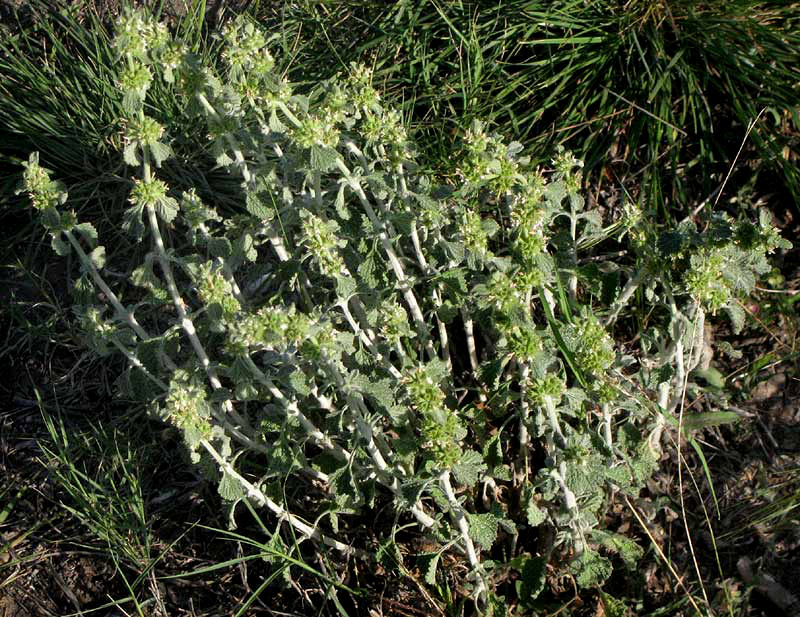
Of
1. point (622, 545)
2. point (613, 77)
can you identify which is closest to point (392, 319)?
point (622, 545)

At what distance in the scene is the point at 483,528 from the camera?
2.48 metres

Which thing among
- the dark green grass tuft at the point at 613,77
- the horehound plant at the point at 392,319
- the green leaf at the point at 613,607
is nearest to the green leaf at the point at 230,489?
the horehound plant at the point at 392,319

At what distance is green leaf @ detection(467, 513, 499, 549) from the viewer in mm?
2453

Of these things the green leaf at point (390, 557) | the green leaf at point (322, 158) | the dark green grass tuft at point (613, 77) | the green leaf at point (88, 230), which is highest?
the dark green grass tuft at point (613, 77)

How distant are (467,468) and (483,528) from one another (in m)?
0.27

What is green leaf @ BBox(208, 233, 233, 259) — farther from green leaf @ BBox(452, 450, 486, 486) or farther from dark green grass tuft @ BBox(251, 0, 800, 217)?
dark green grass tuft @ BBox(251, 0, 800, 217)

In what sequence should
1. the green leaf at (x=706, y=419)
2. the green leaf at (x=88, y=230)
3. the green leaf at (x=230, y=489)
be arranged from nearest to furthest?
the green leaf at (x=230, y=489), the green leaf at (x=88, y=230), the green leaf at (x=706, y=419)

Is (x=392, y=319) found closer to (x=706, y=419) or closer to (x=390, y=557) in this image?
(x=390, y=557)

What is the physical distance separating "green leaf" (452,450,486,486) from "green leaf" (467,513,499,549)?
0.66 ft

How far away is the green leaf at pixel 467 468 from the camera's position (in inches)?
90.3

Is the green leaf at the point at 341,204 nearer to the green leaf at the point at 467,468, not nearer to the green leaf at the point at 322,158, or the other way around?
the green leaf at the point at 322,158

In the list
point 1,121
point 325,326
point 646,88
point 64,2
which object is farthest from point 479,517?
point 64,2

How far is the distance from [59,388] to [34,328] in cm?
42

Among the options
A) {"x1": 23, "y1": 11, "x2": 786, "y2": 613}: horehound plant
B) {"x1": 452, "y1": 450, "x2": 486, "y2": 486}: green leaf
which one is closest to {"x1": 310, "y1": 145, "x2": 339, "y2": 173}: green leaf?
{"x1": 23, "y1": 11, "x2": 786, "y2": 613}: horehound plant
